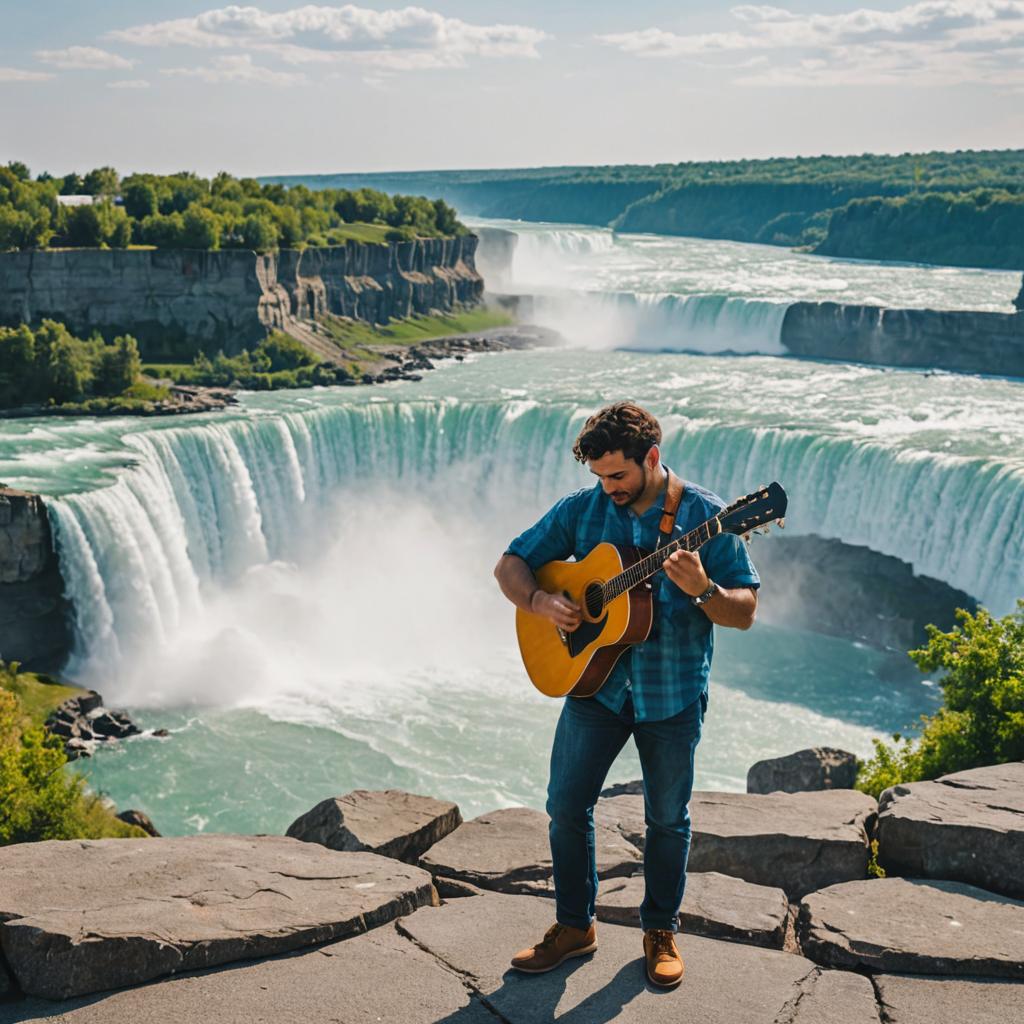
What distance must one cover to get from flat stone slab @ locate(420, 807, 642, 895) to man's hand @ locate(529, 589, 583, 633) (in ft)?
6.60

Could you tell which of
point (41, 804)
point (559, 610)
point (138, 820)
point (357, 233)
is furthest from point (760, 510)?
point (357, 233)

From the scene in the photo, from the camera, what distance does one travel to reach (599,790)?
5074 mm

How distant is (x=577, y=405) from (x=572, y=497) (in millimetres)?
28057

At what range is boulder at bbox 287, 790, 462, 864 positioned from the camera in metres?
7.15

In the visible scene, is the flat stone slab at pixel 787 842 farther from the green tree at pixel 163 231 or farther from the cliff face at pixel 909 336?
the green tree at pixel 163 231

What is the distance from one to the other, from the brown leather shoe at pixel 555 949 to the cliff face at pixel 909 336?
4315 cm

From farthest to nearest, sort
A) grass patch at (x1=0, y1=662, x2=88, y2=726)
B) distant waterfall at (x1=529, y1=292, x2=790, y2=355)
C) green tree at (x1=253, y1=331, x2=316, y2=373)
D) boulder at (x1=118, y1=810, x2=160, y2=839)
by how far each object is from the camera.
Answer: distant waterfall at (x1=529, y1=292, x2=790, y2=355) → green tree at (x1=253, y1=331, x2=316, y2=373) → grass patch at (x1=0, y1=662, x2=88, y2=726) → boulder at (x1=118, y1=810, x2=160, y2=839)

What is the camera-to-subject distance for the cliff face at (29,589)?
22.8 metres

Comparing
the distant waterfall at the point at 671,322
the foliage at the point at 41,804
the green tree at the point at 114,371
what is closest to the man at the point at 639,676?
the foliage at the point at 41,804

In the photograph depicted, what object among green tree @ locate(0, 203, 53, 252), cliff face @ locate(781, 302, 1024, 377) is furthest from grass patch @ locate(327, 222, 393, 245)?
cliff face @ locate(781, 302, 1024, 377)

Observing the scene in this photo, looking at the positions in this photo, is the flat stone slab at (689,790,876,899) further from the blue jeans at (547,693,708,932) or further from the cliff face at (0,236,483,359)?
the cliff face at (0,236,483,359)

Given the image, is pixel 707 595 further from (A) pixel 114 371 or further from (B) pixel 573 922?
(A) pixel 114 371

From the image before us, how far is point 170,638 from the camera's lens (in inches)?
972

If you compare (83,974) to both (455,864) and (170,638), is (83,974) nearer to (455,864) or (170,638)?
(455,864)
